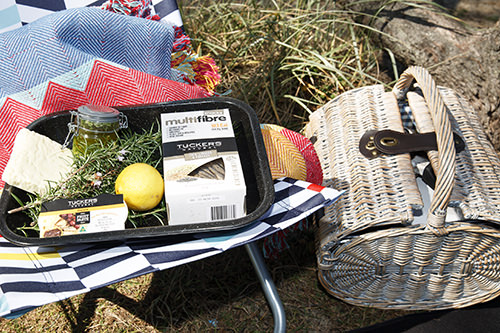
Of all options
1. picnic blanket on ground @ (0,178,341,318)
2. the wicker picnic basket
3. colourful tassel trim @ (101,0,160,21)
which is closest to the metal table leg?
the wicker picnic basket

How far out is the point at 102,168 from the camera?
85 centimetres

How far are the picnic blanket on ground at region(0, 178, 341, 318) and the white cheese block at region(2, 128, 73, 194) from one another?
0.11 metres

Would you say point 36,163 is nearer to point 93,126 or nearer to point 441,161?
point 93,126

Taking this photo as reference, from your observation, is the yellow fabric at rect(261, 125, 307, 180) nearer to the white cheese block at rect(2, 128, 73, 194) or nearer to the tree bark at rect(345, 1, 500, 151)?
the white cheese block at rect(2, 128, 73, 194)

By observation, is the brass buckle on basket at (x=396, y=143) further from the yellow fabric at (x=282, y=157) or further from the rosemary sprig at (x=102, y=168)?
the rosemary sprig at (x=102, y=168)

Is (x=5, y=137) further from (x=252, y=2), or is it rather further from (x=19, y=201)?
(x=252, y=2)

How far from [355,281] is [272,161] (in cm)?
57

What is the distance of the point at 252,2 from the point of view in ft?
7.23

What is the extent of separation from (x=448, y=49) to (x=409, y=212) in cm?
104

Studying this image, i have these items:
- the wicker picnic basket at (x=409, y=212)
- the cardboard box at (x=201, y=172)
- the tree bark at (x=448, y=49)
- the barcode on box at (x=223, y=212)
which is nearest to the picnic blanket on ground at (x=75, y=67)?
the cardboard box at (x=201, y=172)

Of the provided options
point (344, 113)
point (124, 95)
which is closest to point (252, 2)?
point (344, 113)

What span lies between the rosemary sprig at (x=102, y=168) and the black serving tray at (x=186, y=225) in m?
0.03

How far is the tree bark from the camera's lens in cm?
173

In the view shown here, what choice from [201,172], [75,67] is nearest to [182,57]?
[75,67]
